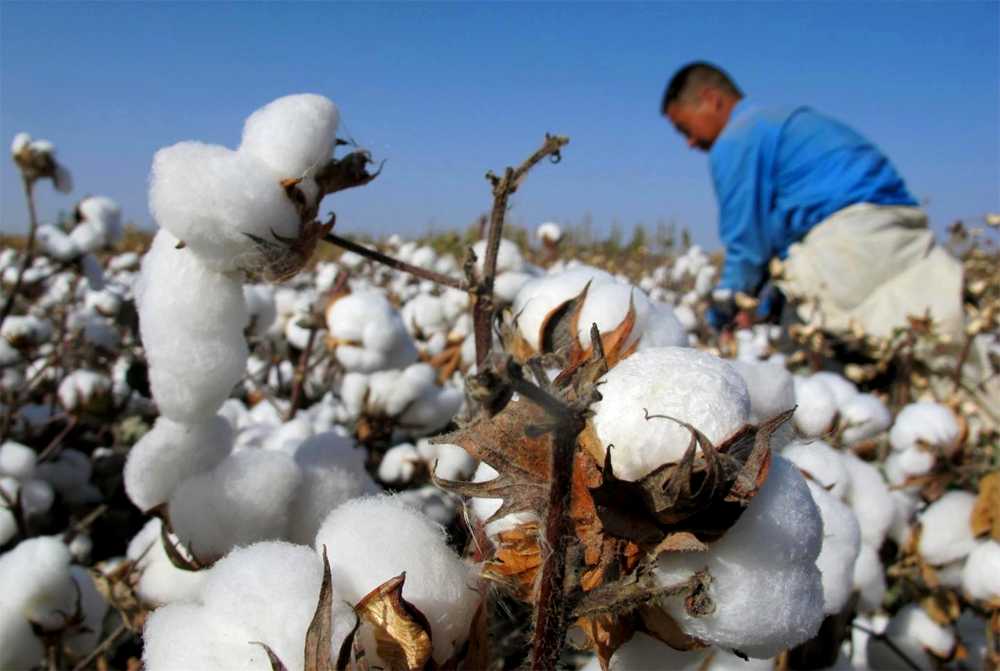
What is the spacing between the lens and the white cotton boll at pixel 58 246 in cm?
243

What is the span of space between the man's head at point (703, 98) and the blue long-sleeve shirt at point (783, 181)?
43.9 inches

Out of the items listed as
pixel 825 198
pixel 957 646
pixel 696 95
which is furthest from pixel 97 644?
pixel 696 95

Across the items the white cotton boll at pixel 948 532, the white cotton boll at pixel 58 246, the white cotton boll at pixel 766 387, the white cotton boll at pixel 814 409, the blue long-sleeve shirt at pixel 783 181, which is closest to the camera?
the white cotton boll at pixel 766 387

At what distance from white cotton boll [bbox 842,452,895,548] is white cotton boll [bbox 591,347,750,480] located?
899mm

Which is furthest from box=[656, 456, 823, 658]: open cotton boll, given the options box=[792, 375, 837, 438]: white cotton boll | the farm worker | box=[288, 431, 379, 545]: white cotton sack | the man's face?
the man's face

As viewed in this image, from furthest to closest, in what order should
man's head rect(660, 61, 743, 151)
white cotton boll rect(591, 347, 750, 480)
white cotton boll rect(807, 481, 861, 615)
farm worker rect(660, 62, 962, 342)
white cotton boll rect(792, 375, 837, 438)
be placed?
man's head rect(660, 61, 743, 151) < farm worker rect(660, 62, 962, 342) < white cotton boll rect(792, 375, 837, 438) < white cotton boll rect(807, 481, 861, 615) < white cotton boll rect(591, 347, 750, 480)

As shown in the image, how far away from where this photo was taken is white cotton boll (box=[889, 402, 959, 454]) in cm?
162

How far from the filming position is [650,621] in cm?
53

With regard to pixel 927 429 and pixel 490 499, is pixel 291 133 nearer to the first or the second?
pixel 490 499

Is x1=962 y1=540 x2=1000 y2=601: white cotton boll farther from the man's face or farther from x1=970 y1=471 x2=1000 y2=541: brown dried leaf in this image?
the man's face

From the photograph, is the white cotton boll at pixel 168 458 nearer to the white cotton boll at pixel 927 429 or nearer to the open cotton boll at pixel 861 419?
the open cotton boll at pixel 861 419

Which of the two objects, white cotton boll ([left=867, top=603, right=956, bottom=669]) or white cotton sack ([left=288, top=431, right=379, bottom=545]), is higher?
white cotton sack ([left=288, top=431, right=379, bottom=545])

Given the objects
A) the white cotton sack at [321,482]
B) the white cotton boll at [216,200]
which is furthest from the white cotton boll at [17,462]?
the white cotton boll at [216,200]

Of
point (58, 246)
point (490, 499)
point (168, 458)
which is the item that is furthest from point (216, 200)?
point (58, 246)
